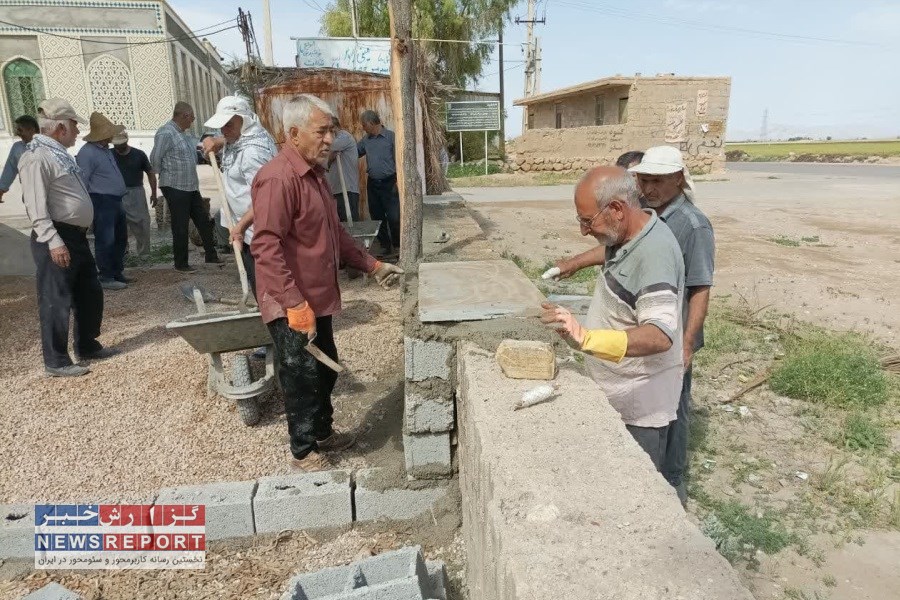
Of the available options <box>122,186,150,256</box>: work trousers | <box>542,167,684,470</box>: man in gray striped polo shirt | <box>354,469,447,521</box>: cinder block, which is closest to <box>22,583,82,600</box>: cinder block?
<box>354,469,447,521</box>: cinder block

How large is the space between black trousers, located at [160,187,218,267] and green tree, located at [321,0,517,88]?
18.3 meters

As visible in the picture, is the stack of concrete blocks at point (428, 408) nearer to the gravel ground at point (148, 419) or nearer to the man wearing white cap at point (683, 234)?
the gravel ground at point (148, 419)

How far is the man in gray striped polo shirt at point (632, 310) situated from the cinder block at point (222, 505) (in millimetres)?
1792


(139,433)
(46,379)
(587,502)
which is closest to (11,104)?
(46,379)

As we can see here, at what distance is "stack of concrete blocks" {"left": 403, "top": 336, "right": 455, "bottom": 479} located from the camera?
2.63 m

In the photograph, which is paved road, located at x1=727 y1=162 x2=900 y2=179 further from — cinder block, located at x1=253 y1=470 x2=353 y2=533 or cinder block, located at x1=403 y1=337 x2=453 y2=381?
cinder block, located at x1=253 y1=470 x2=353 y2=533

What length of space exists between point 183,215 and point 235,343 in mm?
4257

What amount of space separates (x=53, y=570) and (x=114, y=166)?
482 centimetres

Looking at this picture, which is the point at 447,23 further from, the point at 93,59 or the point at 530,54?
the point at 93,59

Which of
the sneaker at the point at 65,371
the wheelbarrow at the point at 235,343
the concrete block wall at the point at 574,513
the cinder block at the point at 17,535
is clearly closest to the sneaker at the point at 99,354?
the sneaker at the point at 65,371

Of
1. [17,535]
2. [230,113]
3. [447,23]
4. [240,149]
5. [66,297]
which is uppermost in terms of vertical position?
[447,23]

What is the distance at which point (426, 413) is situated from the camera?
278 cm

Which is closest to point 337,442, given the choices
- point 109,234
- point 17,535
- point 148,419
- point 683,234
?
point 148,419

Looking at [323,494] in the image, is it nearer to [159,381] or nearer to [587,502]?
[587,502]
